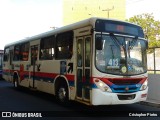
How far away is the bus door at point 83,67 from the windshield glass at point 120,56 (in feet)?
1.64

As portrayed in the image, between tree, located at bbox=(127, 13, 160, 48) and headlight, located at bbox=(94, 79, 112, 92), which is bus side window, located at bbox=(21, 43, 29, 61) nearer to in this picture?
headlight, located at bbox=(94, 79, 112, 92)

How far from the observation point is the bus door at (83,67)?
1057cm

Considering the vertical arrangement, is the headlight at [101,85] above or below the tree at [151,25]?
below

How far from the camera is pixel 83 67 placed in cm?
1093

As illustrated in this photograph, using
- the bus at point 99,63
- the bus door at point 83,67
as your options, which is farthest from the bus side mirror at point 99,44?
the bus door at point 83,67

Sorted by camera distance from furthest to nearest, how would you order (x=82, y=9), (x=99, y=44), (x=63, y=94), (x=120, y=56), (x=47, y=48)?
(x=82, y=9), (x=47, y=48), (x=63, y=94), (x=120, y=56), (x=99, y=44)

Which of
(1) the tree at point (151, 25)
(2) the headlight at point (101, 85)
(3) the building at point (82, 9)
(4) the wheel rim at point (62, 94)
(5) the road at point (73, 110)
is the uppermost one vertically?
(3) the building at point (82, 9)

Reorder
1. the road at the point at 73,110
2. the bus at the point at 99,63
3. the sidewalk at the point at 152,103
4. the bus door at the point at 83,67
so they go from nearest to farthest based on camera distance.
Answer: the bus at the point at 99,63 < the bus door at the point at 83,67 < the road at the point at 73,110 < the sidewalk at the point at 152,103

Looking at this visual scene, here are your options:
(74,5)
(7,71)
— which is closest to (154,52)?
(7,71)

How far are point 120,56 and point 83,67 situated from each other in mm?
1365

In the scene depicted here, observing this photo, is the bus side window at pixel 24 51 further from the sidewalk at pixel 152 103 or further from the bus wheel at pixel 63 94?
the sidewalk at pixel 152 103

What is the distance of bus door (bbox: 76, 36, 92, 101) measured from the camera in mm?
10570

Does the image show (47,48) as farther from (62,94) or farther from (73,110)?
(73,110)

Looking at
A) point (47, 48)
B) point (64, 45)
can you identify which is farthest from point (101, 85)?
point (47, 48)
